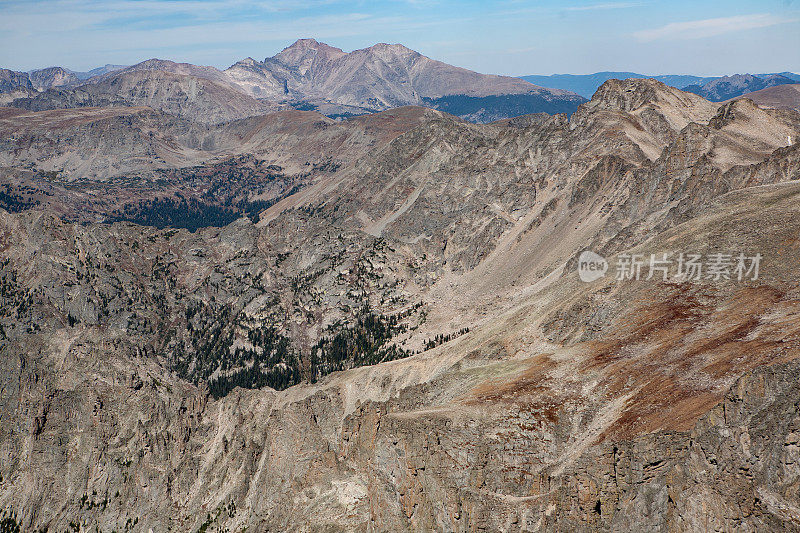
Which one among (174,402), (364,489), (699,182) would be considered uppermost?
(699,182)

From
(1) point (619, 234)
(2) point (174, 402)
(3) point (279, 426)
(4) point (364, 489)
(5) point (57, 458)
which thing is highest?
(1) point (619, 234)

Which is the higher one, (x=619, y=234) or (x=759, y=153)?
(x=759, y=153)

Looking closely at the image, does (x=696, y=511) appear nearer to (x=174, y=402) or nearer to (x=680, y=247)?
(x=680, y=247)

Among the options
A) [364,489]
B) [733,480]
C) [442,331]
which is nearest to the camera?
[733,480]

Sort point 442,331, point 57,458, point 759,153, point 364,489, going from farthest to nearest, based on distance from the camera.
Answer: point 442,331 < point 759,153 < point 57,458 < point 364,489

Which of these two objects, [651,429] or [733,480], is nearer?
→ [733,480]

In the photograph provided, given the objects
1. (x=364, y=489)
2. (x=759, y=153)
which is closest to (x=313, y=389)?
(x=364, y=489)

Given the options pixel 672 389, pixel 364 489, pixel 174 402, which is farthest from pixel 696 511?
pixel 174 402

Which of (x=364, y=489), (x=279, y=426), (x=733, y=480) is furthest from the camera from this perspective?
(x=279, y=426)

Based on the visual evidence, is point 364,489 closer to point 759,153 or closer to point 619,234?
point 619,234
